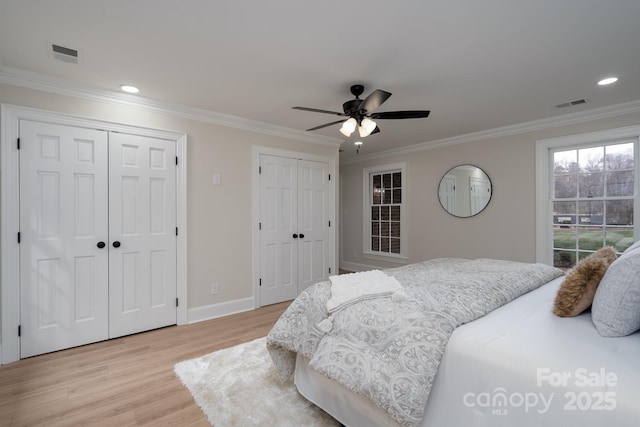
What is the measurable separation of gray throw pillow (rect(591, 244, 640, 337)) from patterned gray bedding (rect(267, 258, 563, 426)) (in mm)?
463

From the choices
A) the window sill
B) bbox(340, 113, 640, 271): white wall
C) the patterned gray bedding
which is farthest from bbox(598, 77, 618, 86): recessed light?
the window sill

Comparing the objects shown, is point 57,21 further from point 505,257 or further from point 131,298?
point 505,257

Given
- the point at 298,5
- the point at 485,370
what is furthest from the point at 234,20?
the point at 485,370

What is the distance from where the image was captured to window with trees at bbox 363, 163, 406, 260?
555 cm

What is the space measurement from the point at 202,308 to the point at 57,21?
2840 millimetres

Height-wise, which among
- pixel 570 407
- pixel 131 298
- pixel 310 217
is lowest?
pixel 131 298

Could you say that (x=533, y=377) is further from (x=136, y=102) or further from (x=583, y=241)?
(x=136, y=102)

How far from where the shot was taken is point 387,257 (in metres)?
5.73

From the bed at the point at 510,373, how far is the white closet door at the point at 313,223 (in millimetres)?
2676

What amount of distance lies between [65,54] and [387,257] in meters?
5.11

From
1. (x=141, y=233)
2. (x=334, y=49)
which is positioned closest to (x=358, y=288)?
(x=334, y=49)

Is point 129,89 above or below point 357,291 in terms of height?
above

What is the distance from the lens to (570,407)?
1011mm

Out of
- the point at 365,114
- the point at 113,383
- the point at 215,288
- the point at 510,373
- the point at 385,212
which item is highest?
the point at 365,114
